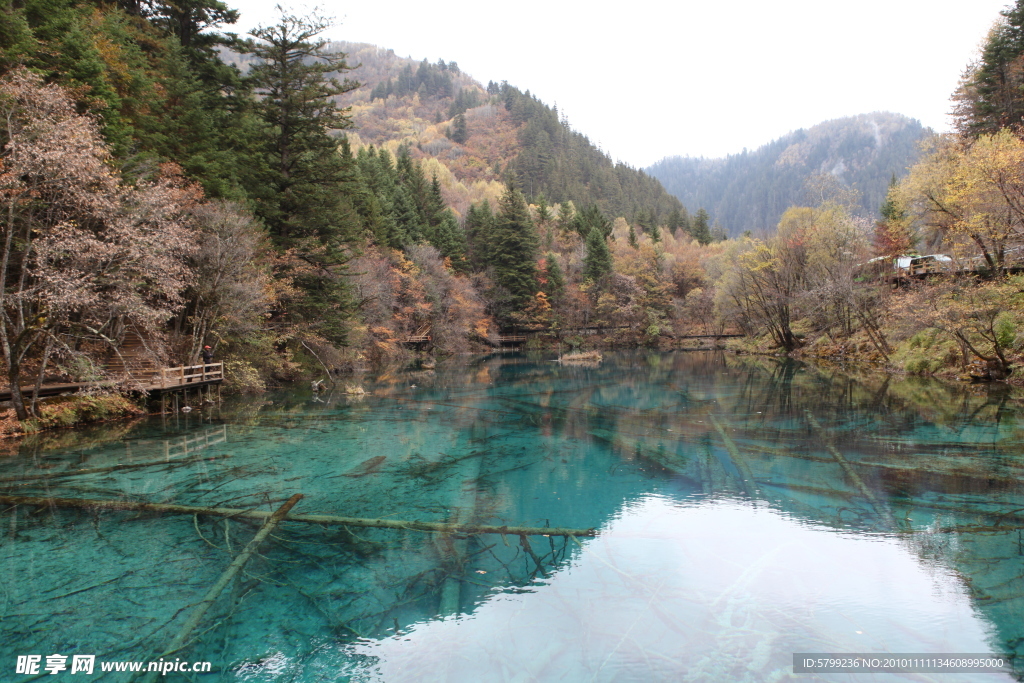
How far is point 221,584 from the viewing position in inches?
281

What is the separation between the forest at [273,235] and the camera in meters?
15.2

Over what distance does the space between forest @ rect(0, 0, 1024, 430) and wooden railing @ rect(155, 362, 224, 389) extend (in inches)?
29.1

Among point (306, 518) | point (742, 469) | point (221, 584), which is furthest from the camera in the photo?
point (742, 469)

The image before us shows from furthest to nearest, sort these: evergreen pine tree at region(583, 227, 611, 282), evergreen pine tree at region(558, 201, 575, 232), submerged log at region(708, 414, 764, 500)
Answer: evergreen pine tree at region(558, 201, 575, 232)
evergreen pine tree at region(583, 227, 611, 282)
submerged log at region(708, 414, 764, 500)

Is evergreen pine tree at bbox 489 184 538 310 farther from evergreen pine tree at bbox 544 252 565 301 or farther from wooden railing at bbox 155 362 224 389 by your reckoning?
wooden railing at bbox 155 362 224 389

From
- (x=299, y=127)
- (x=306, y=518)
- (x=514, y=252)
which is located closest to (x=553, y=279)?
(x=514, y=252)

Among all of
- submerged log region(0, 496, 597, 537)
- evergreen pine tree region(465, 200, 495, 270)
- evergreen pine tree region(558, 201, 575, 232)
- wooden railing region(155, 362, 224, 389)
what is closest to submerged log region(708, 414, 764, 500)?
Result: submerged log region(0, 496, 597, 537)

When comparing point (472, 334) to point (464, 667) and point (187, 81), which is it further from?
point (464, 667)

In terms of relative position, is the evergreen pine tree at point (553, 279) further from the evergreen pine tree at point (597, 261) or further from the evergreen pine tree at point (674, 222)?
the evergreen pine tree at point (674, 222)

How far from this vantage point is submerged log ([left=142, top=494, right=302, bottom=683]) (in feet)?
19.0

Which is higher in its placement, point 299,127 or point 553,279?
point 299,127

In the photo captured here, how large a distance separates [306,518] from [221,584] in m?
2.35

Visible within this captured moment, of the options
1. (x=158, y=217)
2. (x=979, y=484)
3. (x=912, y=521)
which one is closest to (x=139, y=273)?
(x=158, y=217)

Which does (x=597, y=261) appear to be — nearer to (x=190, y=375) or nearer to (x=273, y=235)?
(x=273, y=235)
